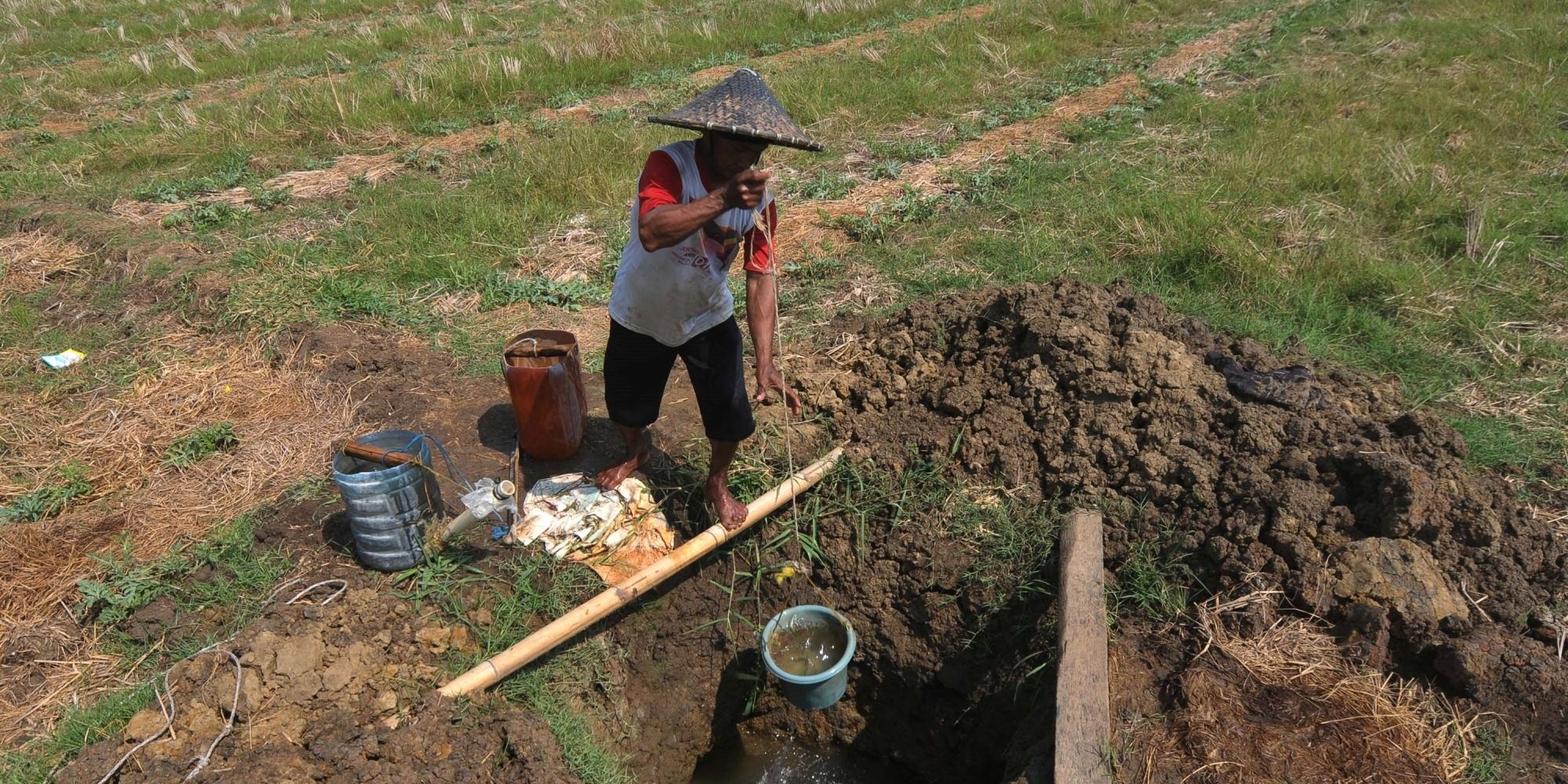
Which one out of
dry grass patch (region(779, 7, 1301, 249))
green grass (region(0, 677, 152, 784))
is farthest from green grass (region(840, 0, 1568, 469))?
green grass (region(0, 677, 152, 784))

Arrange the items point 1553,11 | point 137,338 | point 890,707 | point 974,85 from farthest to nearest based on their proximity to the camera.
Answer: point 1553,11 < point 974,85 < point 137,338 < point 890,707

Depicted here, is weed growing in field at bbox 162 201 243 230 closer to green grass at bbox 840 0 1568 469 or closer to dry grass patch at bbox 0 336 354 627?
dry grass patch at bbox 0 336 354 627

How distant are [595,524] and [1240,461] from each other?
2.52 meters

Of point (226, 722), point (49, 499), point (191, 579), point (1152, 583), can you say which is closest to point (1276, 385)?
point (1152, 583)

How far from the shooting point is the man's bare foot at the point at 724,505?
3.33 metres

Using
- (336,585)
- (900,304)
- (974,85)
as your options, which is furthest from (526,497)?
(974,85)

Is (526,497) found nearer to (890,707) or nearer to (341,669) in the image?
(341,669)

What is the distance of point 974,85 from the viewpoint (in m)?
9.26

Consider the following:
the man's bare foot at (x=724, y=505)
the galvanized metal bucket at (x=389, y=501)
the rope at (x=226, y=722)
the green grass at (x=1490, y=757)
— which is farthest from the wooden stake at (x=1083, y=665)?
the rope at (x=226, y=722)

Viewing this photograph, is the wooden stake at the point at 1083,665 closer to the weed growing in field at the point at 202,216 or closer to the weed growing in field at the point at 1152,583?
the weed growing in field at the point at 1152,583

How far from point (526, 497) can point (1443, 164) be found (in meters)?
6.75

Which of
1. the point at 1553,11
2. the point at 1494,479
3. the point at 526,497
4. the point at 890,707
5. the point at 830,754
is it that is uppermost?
the point at 1553,11

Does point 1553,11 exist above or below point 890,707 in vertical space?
above

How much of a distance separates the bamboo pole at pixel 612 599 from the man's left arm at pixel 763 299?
1.48 feet
